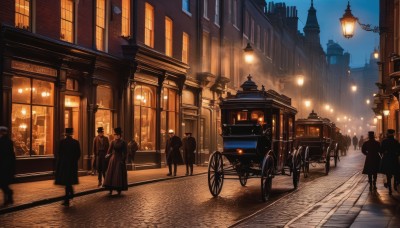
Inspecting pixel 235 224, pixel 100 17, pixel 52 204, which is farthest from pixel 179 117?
pixel 235 224

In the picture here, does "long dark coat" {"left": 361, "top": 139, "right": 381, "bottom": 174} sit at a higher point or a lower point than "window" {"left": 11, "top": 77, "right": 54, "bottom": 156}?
lower

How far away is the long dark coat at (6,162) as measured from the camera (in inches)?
494

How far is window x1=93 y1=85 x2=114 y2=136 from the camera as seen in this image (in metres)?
22.9

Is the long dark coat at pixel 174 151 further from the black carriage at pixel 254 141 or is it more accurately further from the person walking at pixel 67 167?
the person walking at pixel 67 167

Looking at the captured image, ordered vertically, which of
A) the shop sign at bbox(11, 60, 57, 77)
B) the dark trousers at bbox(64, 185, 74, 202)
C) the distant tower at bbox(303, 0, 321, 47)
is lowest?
the dark trousers at bbox(64, 185, 74, 202)

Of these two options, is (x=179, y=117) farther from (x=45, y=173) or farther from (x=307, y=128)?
(x=45, y=173)

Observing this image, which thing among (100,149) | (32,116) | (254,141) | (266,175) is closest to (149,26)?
(32,116)

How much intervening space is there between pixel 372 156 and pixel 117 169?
736cm

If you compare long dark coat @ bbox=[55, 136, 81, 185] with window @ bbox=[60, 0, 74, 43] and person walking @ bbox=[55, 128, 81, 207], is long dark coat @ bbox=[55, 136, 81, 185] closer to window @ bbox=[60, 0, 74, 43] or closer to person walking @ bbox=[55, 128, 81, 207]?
person walking @ bbox=[55, 128, 81, 207]

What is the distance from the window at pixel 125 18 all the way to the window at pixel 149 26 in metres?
1.56

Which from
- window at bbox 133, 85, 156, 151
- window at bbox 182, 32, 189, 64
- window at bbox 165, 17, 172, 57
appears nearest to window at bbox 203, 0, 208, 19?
window at bbox 182, 32, 189, 64

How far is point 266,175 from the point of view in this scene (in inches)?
560

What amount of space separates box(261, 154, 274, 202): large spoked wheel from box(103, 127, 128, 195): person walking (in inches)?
148

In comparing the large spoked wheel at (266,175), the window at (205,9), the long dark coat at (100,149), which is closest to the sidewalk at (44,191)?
the long dark coat at (100,149)
